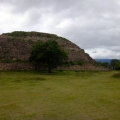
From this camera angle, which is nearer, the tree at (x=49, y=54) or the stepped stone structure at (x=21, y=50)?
the tree at (x=49, y=54)

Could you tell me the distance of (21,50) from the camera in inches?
1693

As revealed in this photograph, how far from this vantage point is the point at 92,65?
4869 cm

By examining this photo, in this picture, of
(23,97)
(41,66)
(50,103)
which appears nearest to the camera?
(50,103)

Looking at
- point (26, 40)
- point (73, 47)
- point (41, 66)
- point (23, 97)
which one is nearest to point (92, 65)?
point (73, 47)

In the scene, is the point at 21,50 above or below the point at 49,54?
above

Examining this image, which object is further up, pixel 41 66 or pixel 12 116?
pixel 41 66

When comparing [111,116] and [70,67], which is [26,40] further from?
[111,116]

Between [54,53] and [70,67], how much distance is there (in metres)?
10.9

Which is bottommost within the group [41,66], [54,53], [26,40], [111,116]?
[111,116]

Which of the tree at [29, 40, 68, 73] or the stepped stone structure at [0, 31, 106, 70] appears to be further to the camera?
the stepped stone structure at [0, 31, 106, 70]

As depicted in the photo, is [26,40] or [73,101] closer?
[73,101]

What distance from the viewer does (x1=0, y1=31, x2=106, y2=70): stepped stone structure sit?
38375 millimetres

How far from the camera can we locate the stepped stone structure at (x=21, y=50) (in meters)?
38.4

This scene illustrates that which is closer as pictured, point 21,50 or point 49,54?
point 49,54
